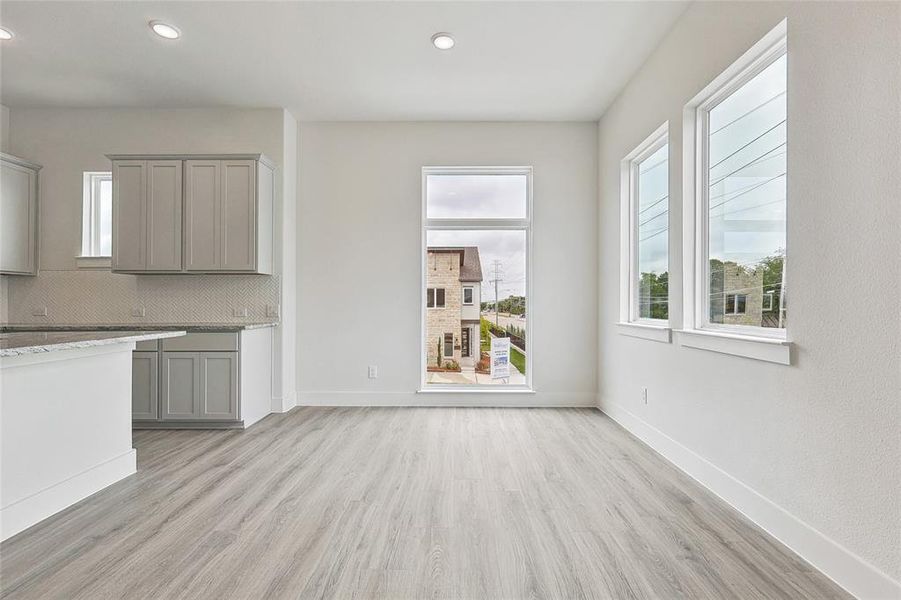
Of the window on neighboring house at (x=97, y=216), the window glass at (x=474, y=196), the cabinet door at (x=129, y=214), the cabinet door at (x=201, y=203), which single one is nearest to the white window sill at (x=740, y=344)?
the window glass at (x=474, y=196)

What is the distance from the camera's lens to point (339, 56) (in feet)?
11.3

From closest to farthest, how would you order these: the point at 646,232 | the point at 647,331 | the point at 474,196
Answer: the point at 647,331
the point at 646,232
the point at 474,196

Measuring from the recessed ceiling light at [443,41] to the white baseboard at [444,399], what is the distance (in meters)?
3.00

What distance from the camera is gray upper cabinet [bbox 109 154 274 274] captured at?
4.05 meters

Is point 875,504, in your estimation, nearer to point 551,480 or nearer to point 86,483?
point 551,480

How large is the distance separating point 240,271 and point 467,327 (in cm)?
217

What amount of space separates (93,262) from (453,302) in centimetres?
341

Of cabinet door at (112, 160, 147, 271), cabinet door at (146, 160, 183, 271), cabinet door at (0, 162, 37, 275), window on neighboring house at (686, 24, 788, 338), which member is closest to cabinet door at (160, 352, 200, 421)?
cabinet door at (146, 160, 183, 271)

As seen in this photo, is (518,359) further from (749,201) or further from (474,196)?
(749,201)

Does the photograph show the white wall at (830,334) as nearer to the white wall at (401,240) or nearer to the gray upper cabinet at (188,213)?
the white wall at (401,240)

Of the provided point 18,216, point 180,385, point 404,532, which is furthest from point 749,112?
point 18,216

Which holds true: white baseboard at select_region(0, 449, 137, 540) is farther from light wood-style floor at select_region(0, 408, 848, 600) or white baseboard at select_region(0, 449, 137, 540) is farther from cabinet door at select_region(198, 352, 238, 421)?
cabinet door at select_region(198, 352, 238, 421)

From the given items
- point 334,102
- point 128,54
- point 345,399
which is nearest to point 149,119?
point 128,54

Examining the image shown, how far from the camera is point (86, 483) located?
244cm
